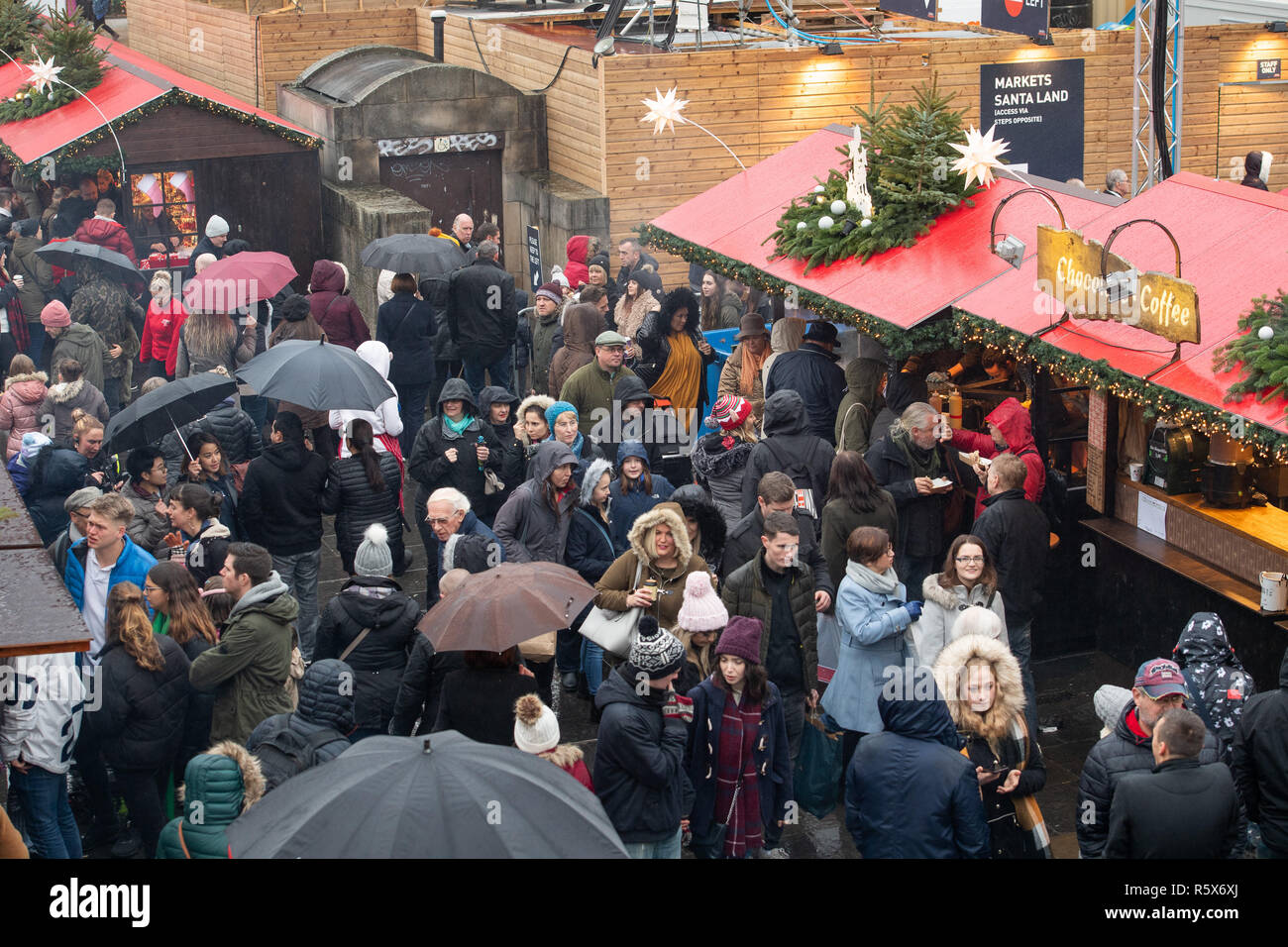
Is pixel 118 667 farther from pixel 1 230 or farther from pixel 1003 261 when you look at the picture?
pixel 1 230

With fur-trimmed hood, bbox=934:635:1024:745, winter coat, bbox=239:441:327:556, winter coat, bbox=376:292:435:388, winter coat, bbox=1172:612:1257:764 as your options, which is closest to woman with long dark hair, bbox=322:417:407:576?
winter coat, bbox=239:441:327:556

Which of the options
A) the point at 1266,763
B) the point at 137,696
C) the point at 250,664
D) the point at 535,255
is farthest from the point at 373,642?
the point at 535,255

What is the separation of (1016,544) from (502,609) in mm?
3417

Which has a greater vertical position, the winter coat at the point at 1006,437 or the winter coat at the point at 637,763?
the winter coat at the point at 1006,437

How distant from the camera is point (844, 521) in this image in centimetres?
931

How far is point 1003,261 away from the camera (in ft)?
36.8

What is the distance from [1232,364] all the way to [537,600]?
4093 mm

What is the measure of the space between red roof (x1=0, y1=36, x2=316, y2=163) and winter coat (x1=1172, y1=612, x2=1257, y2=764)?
1617 cm

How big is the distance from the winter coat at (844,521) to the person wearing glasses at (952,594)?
886 millimetres

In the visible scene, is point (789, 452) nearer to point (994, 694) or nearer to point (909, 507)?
point (909, 507)

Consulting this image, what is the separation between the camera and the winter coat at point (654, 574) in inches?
337

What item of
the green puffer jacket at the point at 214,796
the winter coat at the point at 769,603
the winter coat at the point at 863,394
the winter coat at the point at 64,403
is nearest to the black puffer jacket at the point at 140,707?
the green puffer jacket at the point at 214,796

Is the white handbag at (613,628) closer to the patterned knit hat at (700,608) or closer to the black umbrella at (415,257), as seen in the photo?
the patterned knit hat at (700,608)

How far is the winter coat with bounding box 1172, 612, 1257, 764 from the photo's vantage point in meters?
7.31
